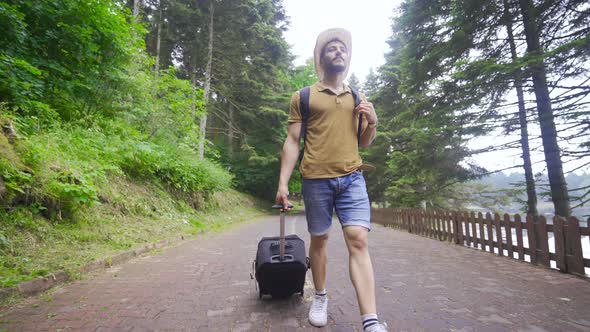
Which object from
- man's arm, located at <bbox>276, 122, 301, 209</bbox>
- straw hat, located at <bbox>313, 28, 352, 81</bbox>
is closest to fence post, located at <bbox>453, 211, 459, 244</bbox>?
straw hat, located at <bbox>313, 28, 352, 81</bbox>

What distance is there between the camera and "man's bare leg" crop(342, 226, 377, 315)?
200 cm

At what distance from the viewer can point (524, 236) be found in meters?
5.70

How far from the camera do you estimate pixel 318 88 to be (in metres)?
2.39

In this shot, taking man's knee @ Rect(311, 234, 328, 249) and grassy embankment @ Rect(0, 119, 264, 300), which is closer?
man's knee @ Rect(311, 234, 328, 249)

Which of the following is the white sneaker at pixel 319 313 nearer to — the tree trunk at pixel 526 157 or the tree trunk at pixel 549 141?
the tree trunk at pixel 549 141

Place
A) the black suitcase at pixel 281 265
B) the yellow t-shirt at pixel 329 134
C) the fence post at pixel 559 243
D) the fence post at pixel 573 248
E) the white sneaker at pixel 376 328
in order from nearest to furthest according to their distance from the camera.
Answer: the white sneaker at pixel 376 328
the yellow t-shirt at pixel 329 134
the black suitcase at pixel 281 265
the fence post at pixel 573 248
the fence post at pixel 559 243

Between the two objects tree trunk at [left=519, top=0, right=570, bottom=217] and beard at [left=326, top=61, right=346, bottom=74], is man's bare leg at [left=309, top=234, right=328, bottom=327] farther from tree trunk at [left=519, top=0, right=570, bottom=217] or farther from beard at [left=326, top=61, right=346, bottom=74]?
tree trunk at [left=519, top=0, right=570, bottom=217]

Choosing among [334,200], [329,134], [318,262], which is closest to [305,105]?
[329,134]

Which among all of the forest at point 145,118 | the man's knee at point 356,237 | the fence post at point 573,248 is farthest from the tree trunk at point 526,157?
the man's knee at point 356,237

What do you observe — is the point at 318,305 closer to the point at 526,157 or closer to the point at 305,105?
the point at 305,105

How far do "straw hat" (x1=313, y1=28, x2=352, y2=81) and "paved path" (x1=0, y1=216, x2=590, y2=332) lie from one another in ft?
6.84

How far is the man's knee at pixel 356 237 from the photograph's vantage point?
6.93 ft

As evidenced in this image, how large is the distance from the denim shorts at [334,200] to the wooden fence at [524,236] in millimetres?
4156

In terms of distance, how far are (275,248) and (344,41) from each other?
72.6 inches
